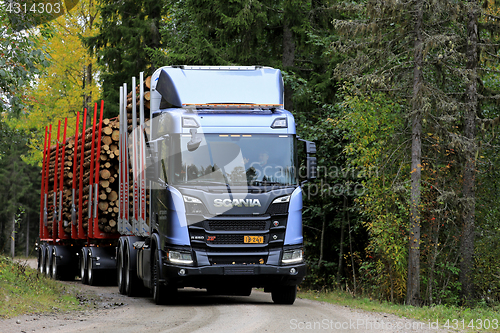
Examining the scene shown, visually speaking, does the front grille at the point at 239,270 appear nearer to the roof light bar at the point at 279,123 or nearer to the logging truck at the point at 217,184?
the logging truck at the point at 217,184

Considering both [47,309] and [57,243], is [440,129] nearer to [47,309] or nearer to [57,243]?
[47,309]

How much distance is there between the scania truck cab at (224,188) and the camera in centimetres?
1038

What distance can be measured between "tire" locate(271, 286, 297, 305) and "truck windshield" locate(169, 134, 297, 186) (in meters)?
2.28

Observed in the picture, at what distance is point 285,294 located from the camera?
38.9 feet

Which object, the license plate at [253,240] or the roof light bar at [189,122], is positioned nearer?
the license plate at [253,240]

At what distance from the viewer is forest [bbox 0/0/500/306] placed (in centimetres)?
1474

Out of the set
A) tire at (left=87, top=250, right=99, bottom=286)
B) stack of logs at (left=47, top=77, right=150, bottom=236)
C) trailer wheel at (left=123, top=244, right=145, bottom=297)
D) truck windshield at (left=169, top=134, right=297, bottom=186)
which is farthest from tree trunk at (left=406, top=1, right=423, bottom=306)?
tire at (left=87, top=250, right=99, bottom=286)

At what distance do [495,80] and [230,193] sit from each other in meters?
11.7

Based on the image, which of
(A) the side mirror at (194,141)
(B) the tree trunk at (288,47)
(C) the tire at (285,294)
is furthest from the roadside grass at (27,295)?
(B) the tree trunk at (288,47)

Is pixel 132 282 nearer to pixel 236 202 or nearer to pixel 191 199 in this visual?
pixel 191 199

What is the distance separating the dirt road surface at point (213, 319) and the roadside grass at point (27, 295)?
412 millimetres

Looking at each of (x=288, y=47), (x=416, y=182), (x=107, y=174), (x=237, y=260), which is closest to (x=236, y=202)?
(x=237, y=260)

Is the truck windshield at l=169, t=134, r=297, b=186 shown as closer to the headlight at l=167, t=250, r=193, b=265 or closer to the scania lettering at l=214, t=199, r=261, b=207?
the scania lettering at l=214, t=199, r=261, b=207

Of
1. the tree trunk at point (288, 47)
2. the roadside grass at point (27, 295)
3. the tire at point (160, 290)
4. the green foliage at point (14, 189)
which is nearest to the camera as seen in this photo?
the roadside grass at point (27, 295)
